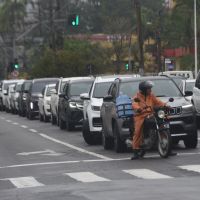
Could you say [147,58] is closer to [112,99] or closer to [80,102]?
[80,102]

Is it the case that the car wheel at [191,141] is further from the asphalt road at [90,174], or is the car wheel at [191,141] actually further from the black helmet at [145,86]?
the black helmet at [145,86]

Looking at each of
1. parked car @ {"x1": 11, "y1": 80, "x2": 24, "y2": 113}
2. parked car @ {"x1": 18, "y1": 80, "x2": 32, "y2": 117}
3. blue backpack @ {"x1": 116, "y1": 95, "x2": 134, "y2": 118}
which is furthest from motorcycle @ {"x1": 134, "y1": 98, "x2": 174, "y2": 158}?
parked car @ {"x1": 11, "y1": 80, "x2": 24, "y2": 113}

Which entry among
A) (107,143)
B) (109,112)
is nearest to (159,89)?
(109,112)

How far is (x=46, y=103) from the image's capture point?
39719mm

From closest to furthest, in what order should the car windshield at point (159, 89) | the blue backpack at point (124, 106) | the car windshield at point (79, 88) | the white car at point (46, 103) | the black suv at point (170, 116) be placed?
1. the blue backpack at point (124, 106)
2. the black suv at point (170, 116)
3. the car windshield at point (159, 89)
4. the car windshield at point (79, 88)
5. the white car at point (46, 103)

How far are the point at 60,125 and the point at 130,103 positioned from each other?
44.1ft

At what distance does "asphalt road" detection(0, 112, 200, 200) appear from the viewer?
1293 centimetres

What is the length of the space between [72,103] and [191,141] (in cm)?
953

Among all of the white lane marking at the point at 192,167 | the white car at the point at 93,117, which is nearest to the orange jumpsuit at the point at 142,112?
the white lane marking at the point at 192,167

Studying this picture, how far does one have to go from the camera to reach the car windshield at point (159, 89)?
21.9m

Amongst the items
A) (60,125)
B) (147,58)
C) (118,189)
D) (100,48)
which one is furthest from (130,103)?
(147,58)

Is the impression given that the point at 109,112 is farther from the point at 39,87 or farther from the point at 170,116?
the point at 39,87

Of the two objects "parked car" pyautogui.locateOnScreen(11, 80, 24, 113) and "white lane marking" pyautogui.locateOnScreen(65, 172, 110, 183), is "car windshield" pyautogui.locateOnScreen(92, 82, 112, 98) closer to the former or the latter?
"white lane marking" pyautogui.locateOnScreen(65, 172, 110, 183)

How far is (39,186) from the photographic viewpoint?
569 inches
